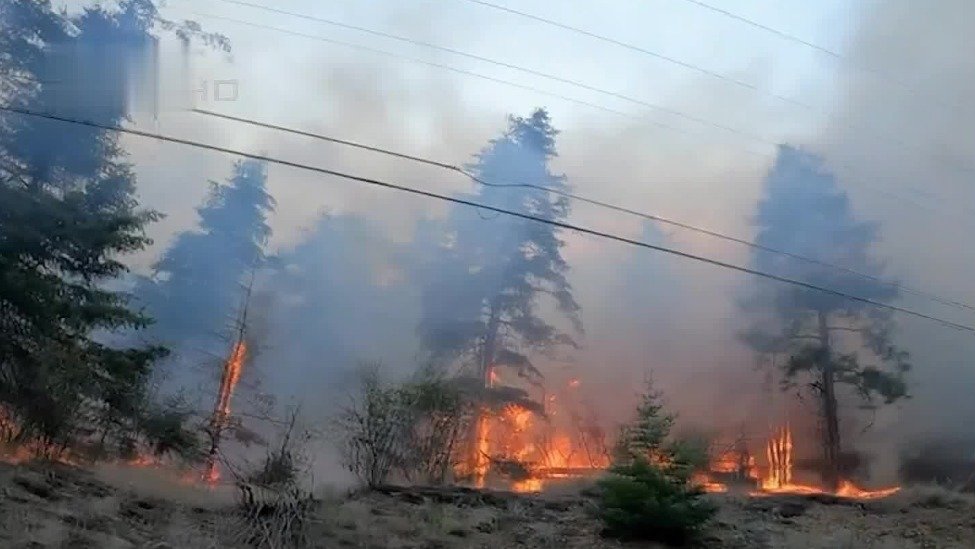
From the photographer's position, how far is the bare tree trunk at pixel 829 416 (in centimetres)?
2252

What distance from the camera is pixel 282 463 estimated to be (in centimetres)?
1052

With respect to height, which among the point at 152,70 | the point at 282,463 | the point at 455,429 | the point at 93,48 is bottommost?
the point at 282,463

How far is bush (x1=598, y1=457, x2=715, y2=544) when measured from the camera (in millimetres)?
10766

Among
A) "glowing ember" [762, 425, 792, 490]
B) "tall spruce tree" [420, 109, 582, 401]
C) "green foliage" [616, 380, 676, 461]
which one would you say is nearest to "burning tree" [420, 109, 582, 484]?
"tall spruce tree" [420, 109, 582, 401]

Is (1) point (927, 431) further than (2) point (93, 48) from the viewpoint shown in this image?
Yes

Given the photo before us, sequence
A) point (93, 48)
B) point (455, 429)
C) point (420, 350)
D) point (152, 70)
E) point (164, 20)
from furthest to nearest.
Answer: point (420, 350), point (455, 429), point (164, 20), point (93, 48), point (152, 70)

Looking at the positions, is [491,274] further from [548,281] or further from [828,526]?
[828,526]

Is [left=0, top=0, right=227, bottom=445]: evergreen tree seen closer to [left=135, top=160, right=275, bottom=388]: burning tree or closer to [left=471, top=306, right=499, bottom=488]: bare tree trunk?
[left=135, top=160, right=275, bottom=388]: burning tree

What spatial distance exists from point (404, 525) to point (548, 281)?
14.1 metres

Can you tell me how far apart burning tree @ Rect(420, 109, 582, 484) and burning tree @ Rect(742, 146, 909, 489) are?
5.92 meters

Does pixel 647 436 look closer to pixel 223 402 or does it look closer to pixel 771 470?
pixel 223 402

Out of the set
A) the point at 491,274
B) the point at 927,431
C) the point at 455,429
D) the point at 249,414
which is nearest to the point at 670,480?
the point at 455,429

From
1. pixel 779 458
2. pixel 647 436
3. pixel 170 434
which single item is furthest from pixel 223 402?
pixel 779 458

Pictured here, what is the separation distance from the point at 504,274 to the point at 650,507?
517 inches
